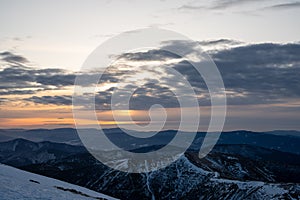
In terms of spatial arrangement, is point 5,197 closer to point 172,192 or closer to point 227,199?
point 227,199

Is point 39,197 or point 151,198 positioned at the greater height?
point 39,197

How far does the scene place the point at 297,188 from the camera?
120125 millimetres

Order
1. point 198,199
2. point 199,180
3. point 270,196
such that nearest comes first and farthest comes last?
1. point 270,196
2. point 198,199
3. point 199,180

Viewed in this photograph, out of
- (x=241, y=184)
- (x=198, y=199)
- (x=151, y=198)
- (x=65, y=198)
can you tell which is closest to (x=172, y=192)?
(x=151, y=198)

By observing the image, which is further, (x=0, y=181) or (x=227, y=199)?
(x=227, y=199)

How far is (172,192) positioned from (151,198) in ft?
43.6

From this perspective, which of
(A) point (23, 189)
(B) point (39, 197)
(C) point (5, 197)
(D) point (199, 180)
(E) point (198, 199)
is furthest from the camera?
(D) point (199, 180)

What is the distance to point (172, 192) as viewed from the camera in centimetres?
19825

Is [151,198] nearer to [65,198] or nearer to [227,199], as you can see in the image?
[227,199]

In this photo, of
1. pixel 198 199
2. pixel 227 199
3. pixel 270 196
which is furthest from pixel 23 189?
pixel 198 199

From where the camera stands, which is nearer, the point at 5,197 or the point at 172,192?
the point at 5,197

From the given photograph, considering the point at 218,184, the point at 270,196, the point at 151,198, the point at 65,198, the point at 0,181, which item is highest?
the point at 0,181

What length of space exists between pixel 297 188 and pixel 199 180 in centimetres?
7918

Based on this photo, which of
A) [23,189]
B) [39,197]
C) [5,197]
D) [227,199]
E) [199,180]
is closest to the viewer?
[5,197]
